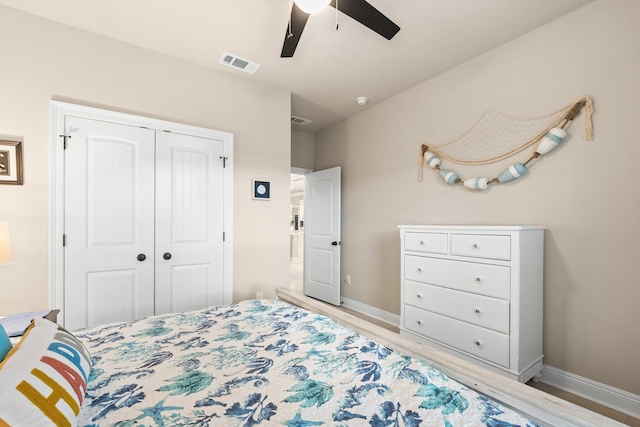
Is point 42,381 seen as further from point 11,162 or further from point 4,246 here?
point 11,162

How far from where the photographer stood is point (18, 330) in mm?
1465

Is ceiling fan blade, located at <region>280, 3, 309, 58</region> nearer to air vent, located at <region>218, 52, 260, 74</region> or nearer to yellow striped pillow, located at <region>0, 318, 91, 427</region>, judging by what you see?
air vent, located at <region>218, 52, 260, 74</region>

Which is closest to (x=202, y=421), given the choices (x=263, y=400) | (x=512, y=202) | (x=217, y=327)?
(x=263, y=400)

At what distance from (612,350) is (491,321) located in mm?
747

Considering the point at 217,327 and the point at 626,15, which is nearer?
the point at 217,327

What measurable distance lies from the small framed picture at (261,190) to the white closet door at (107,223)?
97 cm

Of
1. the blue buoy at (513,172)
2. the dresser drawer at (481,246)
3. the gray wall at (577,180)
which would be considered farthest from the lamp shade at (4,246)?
the blue buoy at (513,172)

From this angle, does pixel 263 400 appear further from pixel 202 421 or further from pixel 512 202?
pixel 512 202

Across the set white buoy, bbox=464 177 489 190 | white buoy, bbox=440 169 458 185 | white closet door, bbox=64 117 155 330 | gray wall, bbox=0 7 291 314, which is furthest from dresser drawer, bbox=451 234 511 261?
white closet door, bbox=64 117 155 330

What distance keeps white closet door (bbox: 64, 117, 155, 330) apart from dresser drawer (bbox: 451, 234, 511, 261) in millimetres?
2625

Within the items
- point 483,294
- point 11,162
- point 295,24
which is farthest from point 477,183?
point 11,162

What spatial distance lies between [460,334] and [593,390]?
87cm

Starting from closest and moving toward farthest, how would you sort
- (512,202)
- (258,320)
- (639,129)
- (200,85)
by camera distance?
1. (258,320)
2. (639,129)
3. (512,202)
4. (200,85)

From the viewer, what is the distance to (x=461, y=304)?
90.7 inches
